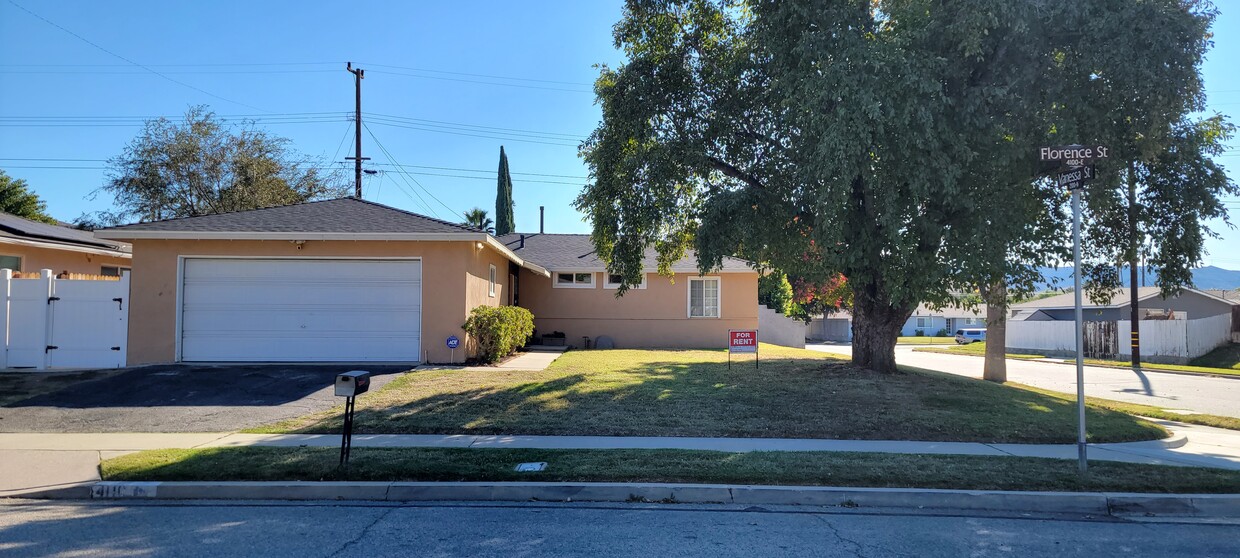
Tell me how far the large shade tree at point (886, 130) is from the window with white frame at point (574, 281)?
1050 centimetres

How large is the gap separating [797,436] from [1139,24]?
7.59 meters

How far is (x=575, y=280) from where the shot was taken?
2412 cm

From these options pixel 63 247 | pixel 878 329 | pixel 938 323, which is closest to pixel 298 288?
pixel 63 247

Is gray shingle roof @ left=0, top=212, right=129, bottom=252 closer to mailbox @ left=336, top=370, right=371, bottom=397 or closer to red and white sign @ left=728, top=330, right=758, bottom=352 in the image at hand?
mailbox @ left=336, top=370, right=371, bottom=397

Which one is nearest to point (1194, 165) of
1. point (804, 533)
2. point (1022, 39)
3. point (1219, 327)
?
point (1022, 39)

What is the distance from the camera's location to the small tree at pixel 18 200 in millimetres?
31922

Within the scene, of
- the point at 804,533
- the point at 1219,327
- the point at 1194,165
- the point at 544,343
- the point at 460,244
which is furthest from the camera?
the point at 1219,327

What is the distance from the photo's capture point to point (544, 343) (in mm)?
23328

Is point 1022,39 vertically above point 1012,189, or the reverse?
point 1022,39

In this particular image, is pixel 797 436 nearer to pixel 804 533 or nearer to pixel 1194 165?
pixel 804 533

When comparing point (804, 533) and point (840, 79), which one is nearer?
point (804, 533)

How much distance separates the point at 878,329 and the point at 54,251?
65.0 feet

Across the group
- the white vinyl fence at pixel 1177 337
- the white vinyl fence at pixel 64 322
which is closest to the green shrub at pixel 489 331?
the white vinyl fence at pixel 64 322

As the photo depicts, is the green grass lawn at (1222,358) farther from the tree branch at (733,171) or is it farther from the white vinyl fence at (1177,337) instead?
the tree branch at (733,171)
